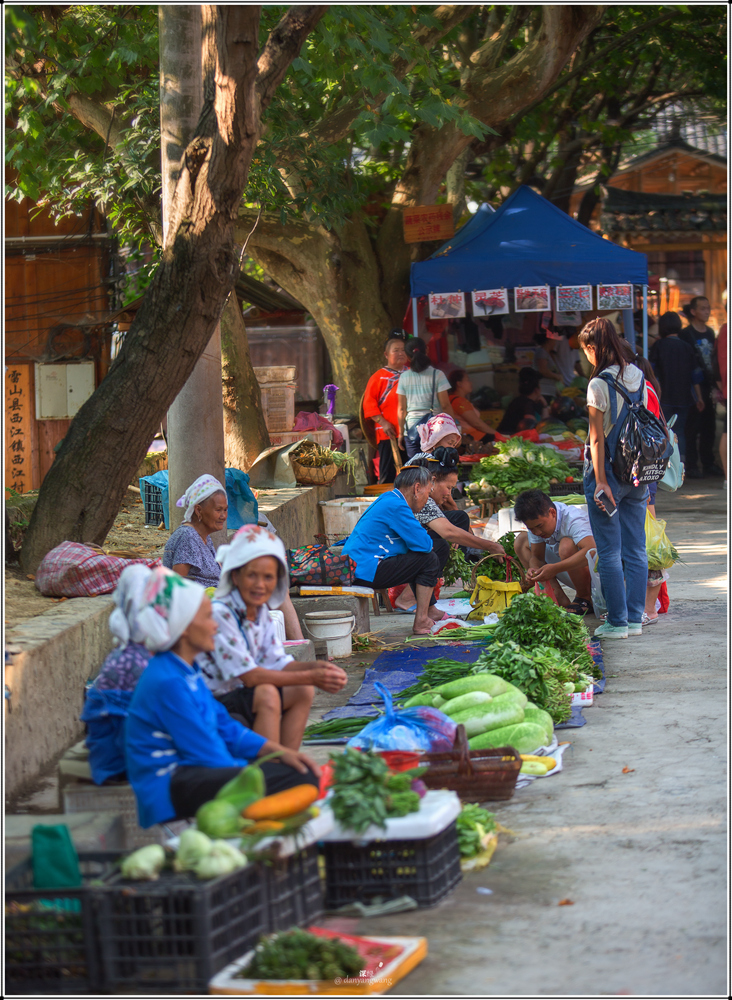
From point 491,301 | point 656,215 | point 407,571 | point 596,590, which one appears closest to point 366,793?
point 407,571

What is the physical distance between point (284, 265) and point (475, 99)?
10.5 feet

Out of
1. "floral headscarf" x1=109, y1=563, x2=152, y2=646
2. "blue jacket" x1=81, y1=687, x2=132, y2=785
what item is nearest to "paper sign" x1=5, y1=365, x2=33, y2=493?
"blue jacket" x1=81, y1=687, x2=132, y2=785

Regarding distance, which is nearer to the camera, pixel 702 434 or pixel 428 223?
pixel 428 223

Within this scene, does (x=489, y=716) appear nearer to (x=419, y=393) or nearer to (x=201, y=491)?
(x=201, y=491)

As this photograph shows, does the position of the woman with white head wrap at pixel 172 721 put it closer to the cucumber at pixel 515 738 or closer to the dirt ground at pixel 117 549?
the cucumber at pixel 515 738

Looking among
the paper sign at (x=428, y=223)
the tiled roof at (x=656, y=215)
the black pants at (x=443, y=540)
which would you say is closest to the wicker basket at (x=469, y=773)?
the black pants at (x=443, y=540)

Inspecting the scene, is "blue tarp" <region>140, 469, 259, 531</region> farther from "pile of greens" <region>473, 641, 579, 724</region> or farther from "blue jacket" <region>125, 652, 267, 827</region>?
"blue jacket" <region>125, 652, 267, 827</region>

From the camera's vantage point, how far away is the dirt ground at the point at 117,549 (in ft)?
19.5

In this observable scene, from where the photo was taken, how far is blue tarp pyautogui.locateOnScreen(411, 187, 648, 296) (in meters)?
12.5

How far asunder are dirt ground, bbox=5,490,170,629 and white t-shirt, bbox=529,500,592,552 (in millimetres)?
2755

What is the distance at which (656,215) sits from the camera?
2005 cm

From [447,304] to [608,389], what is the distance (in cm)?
593

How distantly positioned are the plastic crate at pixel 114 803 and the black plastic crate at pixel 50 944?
2.17 feet

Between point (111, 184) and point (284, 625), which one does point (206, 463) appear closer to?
point (284, 625)
